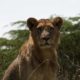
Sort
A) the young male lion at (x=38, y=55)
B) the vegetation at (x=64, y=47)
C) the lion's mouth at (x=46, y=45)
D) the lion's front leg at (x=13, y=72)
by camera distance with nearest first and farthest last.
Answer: the lion's mouth at (x=46, y=45) < the young male lion at (x=38, y=55) < the lion's front leg at (x=13, y=72) < the vegetation at (x=64, y=47)

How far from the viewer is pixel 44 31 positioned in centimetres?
922

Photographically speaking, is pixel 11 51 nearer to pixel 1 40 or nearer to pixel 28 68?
pixel 1 40

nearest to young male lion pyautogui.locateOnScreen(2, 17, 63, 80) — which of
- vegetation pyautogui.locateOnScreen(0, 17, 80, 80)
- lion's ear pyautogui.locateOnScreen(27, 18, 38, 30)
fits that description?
lion's ear pyautogui.locateOnScreen(27, 18, 38, 30)

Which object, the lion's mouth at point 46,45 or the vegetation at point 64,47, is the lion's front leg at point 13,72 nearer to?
the lion's mouth at point 46,45

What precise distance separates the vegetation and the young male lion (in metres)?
3.42

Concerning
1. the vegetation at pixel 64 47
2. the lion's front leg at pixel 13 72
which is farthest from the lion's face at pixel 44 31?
the vegetation at pixel 64 47

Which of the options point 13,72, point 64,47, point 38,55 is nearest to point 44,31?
point 38,55

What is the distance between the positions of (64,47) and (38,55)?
206 inches

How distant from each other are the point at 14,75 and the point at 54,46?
38.4 inches

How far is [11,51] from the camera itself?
14.8 meters

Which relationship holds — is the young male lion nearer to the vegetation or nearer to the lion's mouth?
the lion's mouth

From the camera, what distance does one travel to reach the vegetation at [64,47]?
13.6 m

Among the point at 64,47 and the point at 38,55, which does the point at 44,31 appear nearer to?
the point at 38,55

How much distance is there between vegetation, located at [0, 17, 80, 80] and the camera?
44.6ft
